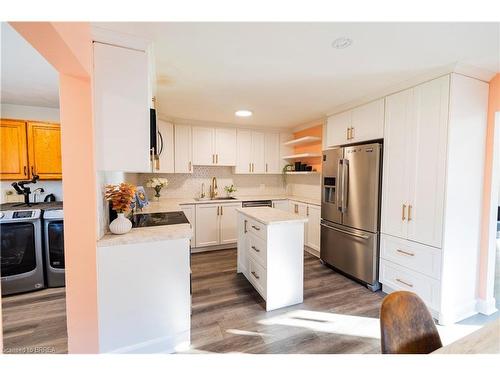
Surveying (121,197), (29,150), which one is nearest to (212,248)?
(121,197)

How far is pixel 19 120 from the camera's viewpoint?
2.74 meters

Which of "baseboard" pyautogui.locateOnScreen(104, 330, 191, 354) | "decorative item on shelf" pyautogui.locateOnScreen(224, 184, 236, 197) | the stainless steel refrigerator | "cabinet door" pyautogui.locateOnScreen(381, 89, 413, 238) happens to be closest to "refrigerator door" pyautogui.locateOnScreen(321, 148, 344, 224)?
the stainless steel refrigerator

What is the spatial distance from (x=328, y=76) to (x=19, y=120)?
364cm

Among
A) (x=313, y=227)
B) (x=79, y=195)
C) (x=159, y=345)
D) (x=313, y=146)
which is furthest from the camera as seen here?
(x=313, y=146)

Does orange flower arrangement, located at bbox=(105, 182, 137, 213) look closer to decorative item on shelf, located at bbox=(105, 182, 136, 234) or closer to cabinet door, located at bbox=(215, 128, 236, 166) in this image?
decorative item on shelf, located at bbox=(105, 182, 136, 234)

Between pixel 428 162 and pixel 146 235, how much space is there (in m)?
2.55

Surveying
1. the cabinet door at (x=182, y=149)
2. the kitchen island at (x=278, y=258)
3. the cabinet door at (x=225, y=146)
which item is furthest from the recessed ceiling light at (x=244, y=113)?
the kitchen island at (x=278, y=258)

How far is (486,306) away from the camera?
2.17m

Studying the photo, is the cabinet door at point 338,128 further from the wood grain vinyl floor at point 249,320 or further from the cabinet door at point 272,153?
the wood grain vinyl floor at point 249,320

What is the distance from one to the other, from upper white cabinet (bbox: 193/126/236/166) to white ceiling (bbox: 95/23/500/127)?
49.1 inches

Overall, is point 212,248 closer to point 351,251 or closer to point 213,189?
point 213,189

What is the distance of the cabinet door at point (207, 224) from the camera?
380 centimetres
